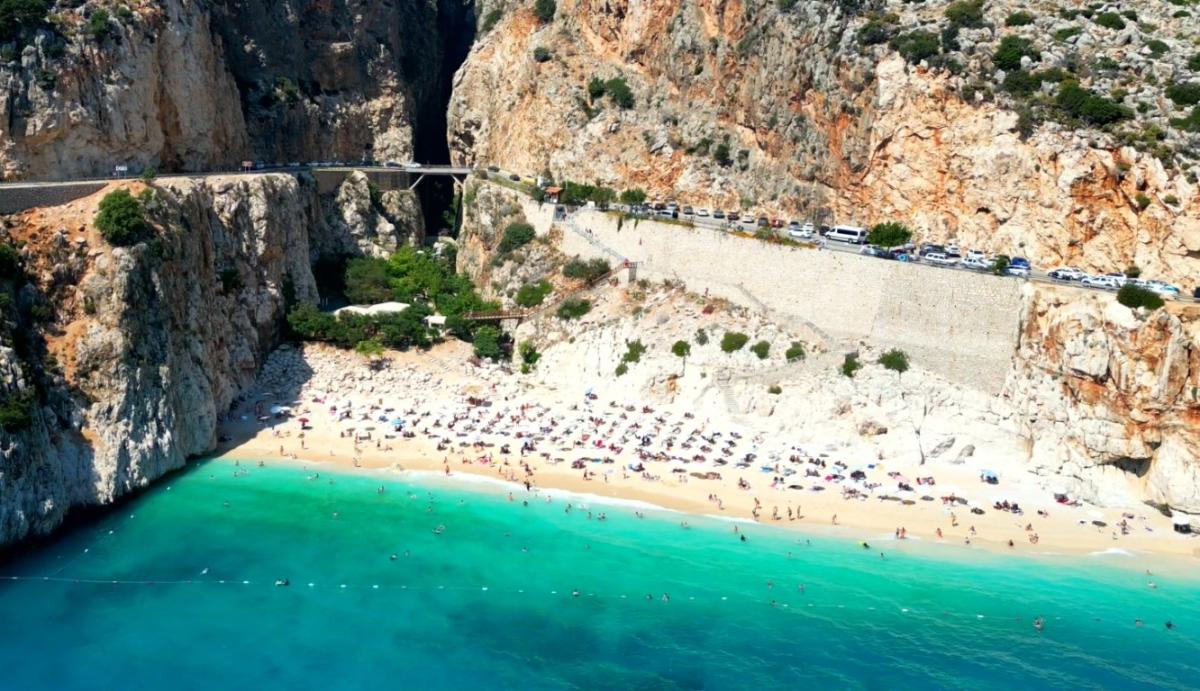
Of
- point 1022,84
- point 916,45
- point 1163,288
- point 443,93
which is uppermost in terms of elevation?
point 443,93

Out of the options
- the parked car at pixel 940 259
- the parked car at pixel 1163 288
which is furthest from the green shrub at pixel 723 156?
the parked car at pixel 1163 288

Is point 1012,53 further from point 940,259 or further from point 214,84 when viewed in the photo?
point 214,84

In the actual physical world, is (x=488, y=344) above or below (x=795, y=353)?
below

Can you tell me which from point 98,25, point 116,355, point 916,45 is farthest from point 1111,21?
point 98,25

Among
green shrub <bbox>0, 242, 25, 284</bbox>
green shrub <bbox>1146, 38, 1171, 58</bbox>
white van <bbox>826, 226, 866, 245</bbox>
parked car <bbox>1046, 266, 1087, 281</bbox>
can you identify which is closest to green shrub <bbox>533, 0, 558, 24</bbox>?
white van <bbox>826, 226, 866, 245</bbox>

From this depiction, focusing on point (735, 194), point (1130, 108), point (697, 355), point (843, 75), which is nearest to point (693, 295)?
point (697, 355)

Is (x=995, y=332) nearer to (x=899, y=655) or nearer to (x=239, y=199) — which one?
(x=899, y=655)

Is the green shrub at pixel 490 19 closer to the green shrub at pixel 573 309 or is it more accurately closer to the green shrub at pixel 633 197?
the green shrub at pixel 633 197
